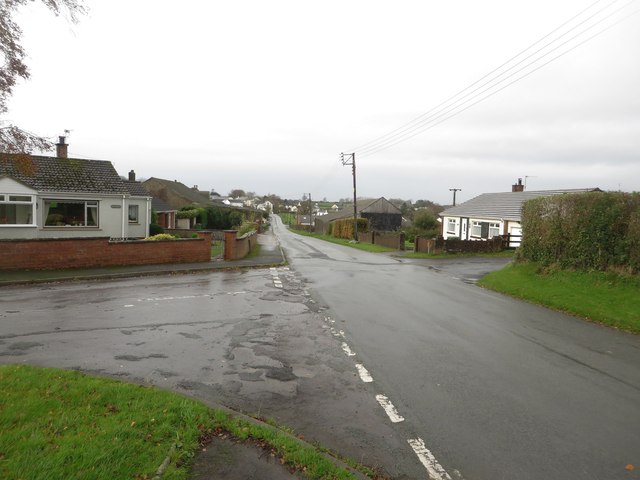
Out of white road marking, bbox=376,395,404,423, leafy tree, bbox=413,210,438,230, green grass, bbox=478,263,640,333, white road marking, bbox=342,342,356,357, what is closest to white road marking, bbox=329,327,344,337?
white road marking, bbox=342,342,356,357

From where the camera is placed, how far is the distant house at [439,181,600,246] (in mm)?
31750

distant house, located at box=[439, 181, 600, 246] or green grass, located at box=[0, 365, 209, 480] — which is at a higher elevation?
distant house, located at box=[439, 181, 600, 246]

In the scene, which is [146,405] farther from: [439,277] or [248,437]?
[439,277]

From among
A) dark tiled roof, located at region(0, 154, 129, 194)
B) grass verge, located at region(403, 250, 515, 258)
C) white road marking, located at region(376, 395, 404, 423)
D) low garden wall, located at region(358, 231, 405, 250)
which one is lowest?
white road marking, located at region(376, 395, 404, 423)

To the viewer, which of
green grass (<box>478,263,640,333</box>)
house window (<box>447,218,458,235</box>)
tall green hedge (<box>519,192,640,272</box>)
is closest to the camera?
green grass (<box>478,263,640,333</box>)

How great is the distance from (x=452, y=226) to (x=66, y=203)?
33.5m

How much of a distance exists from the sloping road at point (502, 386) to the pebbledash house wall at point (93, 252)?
9486 mm

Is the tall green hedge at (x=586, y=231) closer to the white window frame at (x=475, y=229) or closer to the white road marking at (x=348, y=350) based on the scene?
the white road marking at (x=348, y=350)

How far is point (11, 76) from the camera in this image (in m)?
6.00

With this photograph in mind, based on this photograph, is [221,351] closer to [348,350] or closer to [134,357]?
[134,357]

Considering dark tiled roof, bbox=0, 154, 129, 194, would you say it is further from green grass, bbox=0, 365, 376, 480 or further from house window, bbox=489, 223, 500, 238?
house window, bbox=489, 223, 500, 238

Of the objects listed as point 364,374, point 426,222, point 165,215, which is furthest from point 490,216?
point 364,374

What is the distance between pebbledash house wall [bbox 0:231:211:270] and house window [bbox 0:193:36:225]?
723 cm

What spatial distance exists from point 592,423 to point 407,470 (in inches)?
98.0
